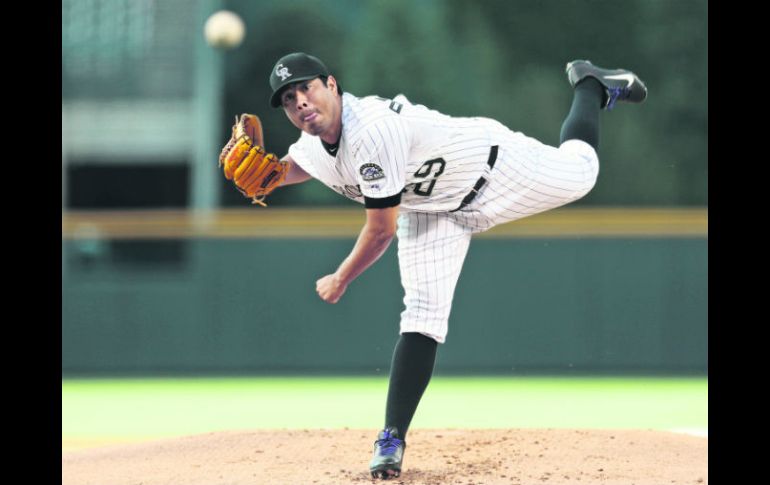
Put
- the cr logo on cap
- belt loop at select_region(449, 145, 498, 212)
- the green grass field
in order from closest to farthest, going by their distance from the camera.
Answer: the cr logo on cap → belt loop at select_region(449, 145, 498, 212) → the green grass field

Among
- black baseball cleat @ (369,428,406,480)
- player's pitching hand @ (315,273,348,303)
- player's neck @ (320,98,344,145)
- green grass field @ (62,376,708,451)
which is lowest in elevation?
green grass field @ (62,376,708,451)

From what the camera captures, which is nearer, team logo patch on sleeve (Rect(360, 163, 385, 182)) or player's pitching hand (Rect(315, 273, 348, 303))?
team logo patch on sleeve (Rect(360, 163, 385, 182))

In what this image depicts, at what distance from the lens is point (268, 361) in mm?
7262

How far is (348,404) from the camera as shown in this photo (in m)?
6.16

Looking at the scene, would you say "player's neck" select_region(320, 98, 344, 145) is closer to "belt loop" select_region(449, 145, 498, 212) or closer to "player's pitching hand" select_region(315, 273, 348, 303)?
"player's pitching hand" select_region(315, 273, 348, 303)

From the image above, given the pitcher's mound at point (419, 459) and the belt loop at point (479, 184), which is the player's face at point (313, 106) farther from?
the pitcher's mound at point (419, 459)

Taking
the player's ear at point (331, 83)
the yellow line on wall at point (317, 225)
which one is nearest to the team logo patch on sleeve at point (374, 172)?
the player's ear at point (331, 83)

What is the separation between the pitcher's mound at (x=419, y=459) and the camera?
3447mm

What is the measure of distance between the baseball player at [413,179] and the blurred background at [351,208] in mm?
3516

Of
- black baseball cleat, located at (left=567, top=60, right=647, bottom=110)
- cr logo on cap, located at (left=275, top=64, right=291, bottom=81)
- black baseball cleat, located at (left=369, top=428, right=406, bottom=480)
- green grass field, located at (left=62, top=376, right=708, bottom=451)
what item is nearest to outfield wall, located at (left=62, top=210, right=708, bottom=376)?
green grass field, located at (left=62, top=376, right=708, bottom=451)

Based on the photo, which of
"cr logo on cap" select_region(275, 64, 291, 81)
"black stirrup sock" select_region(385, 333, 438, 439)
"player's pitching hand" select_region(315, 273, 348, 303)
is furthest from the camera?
"black stirrup sock" select_region(385, 333, 438, 439)

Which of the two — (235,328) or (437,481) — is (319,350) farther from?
(437,481)

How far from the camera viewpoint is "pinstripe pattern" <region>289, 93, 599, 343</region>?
3.35m

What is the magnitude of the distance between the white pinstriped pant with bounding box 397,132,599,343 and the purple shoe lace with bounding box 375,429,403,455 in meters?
0.34
